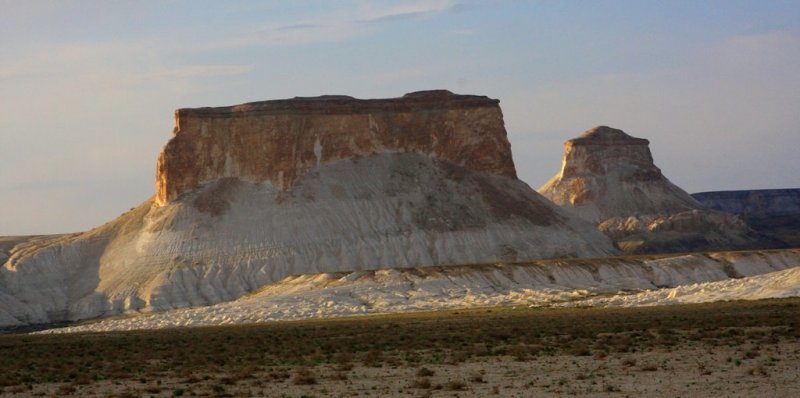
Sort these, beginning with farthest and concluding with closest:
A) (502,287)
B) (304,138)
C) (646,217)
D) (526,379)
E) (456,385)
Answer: (646,217), (304,138), (502,287), (526,379), (456,385)

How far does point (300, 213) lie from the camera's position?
127875 mm

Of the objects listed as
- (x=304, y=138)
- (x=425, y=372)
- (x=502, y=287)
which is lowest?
(x=425, y=372)

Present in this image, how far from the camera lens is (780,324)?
5303 cm

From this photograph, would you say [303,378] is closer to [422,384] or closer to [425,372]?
[425,372]

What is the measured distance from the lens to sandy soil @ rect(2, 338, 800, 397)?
1319 inches

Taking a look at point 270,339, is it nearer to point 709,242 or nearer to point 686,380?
point 686,380

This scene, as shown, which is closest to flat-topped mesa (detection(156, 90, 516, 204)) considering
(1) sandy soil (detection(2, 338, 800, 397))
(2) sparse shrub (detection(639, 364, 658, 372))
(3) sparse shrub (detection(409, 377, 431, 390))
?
(1) sandy soil (detection(2, 338, 800, 397))

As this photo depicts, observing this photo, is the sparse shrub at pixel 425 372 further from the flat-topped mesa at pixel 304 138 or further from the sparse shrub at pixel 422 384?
the flat-topped mesa at pixel 304 138

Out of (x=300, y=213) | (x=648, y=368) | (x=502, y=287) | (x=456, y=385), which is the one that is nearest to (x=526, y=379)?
(x=456, y=385)

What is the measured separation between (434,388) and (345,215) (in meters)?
A: 94.6

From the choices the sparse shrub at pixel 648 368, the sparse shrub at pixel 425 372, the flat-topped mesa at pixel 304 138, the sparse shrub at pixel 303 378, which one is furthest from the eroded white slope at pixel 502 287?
the sparse shrub at pixel 303 378

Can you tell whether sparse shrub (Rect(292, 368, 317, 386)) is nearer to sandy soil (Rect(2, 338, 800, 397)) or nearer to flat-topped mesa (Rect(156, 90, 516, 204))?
sandy soil (Rect(2, 338, 800, 397))

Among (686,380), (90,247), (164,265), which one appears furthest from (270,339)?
(90,247)

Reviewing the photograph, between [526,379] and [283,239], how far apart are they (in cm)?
8895
